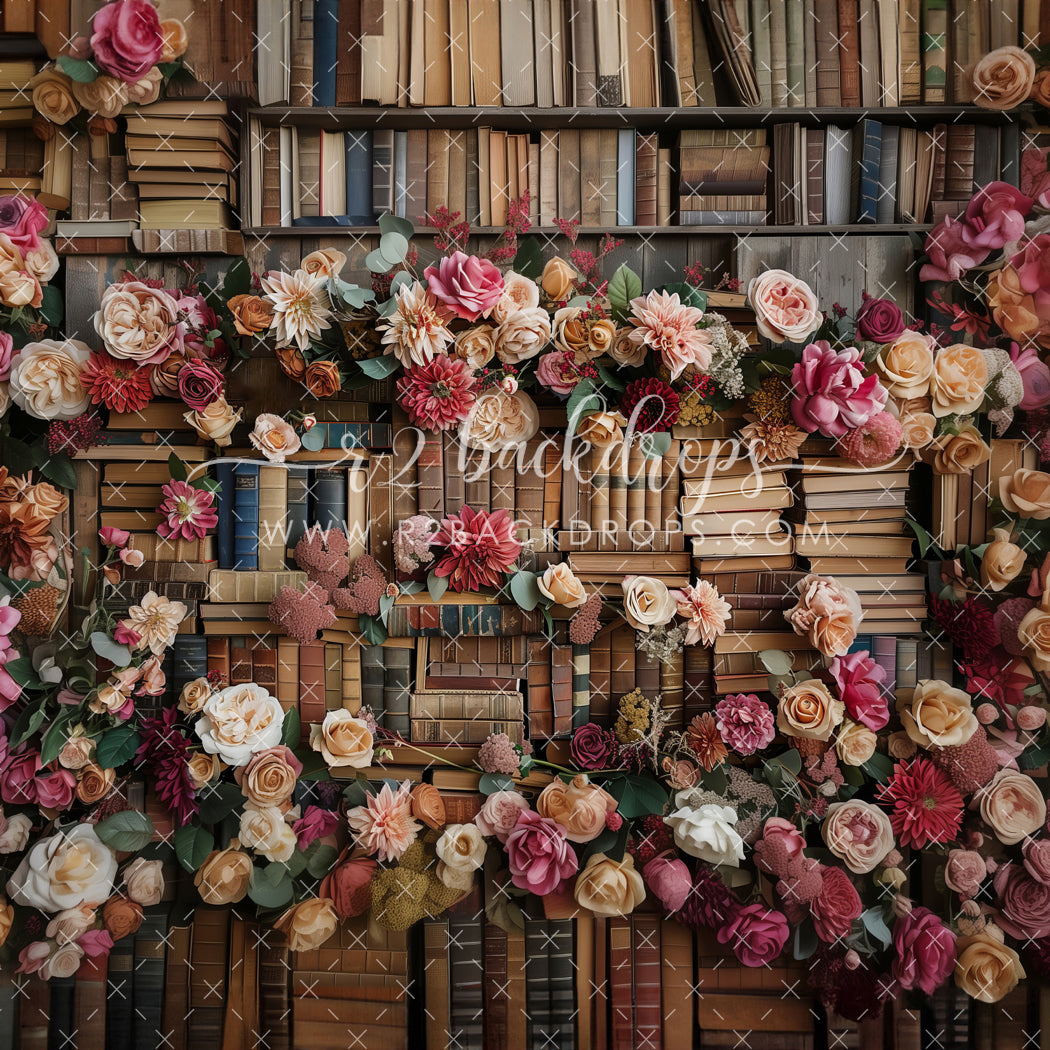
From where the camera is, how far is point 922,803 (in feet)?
6.40

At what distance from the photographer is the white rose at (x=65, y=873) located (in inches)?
75.2

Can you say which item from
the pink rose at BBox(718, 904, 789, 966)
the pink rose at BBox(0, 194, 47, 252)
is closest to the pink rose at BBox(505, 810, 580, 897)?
the pink rose at BBox(718, 904, 789, 966)

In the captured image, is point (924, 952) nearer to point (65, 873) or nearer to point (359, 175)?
point (65, 873)

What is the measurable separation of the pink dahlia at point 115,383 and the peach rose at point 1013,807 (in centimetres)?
256

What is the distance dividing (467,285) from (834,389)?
3.26ft

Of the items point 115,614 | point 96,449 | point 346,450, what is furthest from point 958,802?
point 96,449

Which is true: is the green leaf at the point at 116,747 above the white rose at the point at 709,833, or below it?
above

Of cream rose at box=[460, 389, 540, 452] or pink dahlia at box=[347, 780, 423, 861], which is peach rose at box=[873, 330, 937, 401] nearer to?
cream rose at box=[460, 389, 540, 452]

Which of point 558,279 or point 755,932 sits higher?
point 558,279

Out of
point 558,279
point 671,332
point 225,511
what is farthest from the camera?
point 225,511

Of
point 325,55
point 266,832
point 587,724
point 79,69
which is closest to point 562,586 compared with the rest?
point 587,724

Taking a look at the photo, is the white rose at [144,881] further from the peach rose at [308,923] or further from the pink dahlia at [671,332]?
the pink dahlia at [671,332]

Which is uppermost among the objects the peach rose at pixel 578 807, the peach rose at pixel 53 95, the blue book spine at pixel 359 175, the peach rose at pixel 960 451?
the peach rose at pixel 53 95

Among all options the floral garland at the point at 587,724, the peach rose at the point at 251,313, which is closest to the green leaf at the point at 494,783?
the floral garland at the point at 587,724
